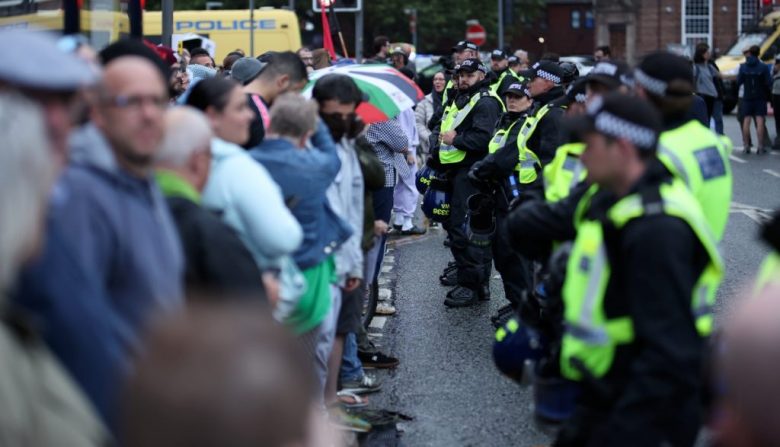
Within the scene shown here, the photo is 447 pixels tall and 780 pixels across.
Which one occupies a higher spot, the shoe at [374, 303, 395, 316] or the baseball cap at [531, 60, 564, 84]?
the baseball cap at [531, 60, 564, 84]

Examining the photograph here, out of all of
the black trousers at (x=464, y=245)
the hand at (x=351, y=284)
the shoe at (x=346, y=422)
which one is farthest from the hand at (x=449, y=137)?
the shoe at (x=346, y=422)

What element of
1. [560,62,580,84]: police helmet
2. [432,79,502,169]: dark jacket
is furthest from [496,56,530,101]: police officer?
[560,62,580,84]: police helmet

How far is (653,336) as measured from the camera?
13.0ft

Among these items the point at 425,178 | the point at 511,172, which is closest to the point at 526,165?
the point at 511,172

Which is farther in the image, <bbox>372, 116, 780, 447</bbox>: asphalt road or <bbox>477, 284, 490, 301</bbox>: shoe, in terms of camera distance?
<bbox>477, 284, 490, 301</bbox>: shoe

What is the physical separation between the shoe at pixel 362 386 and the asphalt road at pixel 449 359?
2.4 inches

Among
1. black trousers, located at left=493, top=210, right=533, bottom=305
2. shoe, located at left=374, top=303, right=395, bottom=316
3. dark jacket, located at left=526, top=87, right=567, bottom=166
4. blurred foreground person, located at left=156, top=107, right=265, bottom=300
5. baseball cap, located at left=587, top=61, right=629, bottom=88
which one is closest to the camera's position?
blurred foreground person, located at left=156, top=107, right=265, bottom=300

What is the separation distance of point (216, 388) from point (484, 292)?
9.37m

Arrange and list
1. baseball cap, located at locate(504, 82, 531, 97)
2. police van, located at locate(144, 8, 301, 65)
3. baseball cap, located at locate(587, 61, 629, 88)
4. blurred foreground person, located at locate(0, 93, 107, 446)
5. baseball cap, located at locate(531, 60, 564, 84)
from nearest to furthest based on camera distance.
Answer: blurred foreground person, located at locate(0, 93, 107, 446)
baseball cap, located at locate(587, 61, 629, 88)
baseball cap, located at locate(531, 60, 564, 84)
baseball cap, located at locate(504, 82, 531, 97)
police van, located at locate(144, 8, 301, 65)

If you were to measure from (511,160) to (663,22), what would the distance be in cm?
6114

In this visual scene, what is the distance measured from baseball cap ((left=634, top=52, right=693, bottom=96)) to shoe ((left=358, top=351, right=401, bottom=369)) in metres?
3.88

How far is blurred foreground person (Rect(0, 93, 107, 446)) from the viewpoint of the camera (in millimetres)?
2398

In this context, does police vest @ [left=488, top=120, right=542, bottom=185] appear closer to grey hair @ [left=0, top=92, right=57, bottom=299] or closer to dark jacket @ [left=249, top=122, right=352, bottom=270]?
dark jacket @ [left=249, top=122, right=352, bottom=270]

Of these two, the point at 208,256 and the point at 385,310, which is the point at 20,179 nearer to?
the point at 208,256
